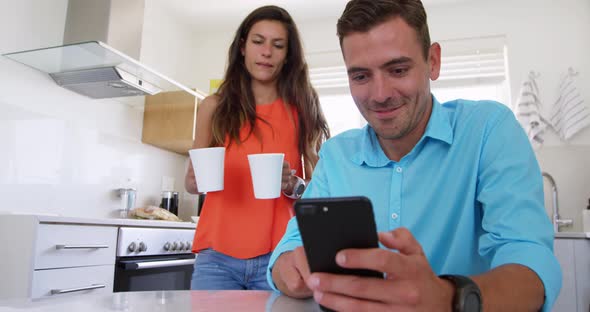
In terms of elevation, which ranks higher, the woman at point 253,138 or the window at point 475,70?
the window at point 475,70

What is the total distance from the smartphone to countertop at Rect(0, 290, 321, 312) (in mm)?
150

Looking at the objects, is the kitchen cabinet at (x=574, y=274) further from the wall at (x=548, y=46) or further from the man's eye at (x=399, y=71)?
the man's eye at (x=399, y=71)

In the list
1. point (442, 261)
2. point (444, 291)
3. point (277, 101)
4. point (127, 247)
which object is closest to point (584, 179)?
point (277, 101)

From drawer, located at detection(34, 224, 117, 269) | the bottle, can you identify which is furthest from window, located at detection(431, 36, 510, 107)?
drawer, located at detection(34, 224, 117, 269)

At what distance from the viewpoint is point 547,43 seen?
330cm

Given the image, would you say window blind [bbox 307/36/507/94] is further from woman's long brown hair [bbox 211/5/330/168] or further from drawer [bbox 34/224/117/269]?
drawer [bbox 34/224/117/269]

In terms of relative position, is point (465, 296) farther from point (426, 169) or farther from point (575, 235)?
point (575, 235)

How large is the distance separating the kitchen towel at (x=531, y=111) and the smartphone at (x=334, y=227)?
3.04 m

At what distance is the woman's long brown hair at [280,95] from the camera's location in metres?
1.53

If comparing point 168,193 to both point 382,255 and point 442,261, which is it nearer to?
point 442,261

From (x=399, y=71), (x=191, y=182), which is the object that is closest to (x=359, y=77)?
(x=399, y=71)

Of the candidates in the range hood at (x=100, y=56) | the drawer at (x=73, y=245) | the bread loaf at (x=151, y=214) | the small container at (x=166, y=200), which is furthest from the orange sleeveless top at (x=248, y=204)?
the small container at (x=166, y=200)

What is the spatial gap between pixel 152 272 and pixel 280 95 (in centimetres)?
133

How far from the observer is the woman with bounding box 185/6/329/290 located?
4.38ft
